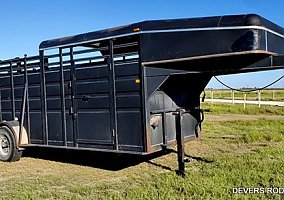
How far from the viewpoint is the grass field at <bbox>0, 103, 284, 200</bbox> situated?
5320 mm

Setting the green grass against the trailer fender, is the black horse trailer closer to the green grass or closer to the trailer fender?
the trailer fender

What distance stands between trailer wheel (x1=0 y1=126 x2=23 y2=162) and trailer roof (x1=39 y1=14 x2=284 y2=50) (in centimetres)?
232

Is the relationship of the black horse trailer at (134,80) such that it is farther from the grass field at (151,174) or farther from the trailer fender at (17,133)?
the grass field at (151,174)

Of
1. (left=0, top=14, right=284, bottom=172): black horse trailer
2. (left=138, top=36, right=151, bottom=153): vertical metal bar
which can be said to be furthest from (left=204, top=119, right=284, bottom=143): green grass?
(left=138, top=36, right=151, bottom=153): vertical metal bar

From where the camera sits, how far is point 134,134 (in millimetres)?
6055

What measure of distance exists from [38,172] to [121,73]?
105 inches

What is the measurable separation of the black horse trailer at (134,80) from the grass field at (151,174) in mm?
528

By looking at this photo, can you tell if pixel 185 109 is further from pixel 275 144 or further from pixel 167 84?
pixel 275 144

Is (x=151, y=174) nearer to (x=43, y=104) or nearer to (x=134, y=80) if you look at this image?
(x=134, y=80)

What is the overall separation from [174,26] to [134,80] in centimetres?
109

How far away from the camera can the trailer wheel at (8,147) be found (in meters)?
7.86

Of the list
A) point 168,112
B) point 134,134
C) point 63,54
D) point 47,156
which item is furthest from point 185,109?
point 47,156

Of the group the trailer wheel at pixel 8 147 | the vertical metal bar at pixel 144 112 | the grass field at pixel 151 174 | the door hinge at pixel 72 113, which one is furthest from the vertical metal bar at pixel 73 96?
the trailer wheel at pixel 8 147

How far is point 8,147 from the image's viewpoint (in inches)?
319
